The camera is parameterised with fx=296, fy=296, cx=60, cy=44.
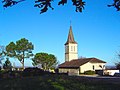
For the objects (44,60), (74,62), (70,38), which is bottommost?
(74,62)

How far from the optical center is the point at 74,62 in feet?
321

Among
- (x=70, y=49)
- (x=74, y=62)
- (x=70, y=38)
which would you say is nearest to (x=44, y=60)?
(x=70, y=49)

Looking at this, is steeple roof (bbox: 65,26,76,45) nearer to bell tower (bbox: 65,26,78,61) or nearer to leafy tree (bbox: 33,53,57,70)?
bell tower (bbox: 65,26,78,61)

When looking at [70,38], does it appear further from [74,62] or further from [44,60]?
[74,62]

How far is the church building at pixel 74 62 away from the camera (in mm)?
89250

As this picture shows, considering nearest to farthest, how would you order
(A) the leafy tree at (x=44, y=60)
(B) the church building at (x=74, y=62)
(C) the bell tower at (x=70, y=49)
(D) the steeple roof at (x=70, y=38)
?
(B) the church building at (x=74, y=62), (C) the bell tower at (x=70, y=49), (D) the steeple roof at (x=70, y=38), (A) the leafy tree at (x=44, y=60)

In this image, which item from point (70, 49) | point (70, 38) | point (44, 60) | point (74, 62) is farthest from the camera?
point (44, 60)

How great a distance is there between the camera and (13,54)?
101875mm

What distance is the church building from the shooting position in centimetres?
8925

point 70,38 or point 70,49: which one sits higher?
point 70,38

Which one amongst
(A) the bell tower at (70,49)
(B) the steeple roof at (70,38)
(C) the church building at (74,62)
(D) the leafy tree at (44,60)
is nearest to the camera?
(C) the church building at (74,62)

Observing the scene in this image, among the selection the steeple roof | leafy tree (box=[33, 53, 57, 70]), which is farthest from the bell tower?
leafy tree (box=[33, 53, 57, 70])

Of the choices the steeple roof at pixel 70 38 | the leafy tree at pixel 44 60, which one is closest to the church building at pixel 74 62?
the steeple roof at pixel 70 38

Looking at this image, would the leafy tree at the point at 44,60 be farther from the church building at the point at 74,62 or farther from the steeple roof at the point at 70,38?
the steeple roof at the point at 70,38
